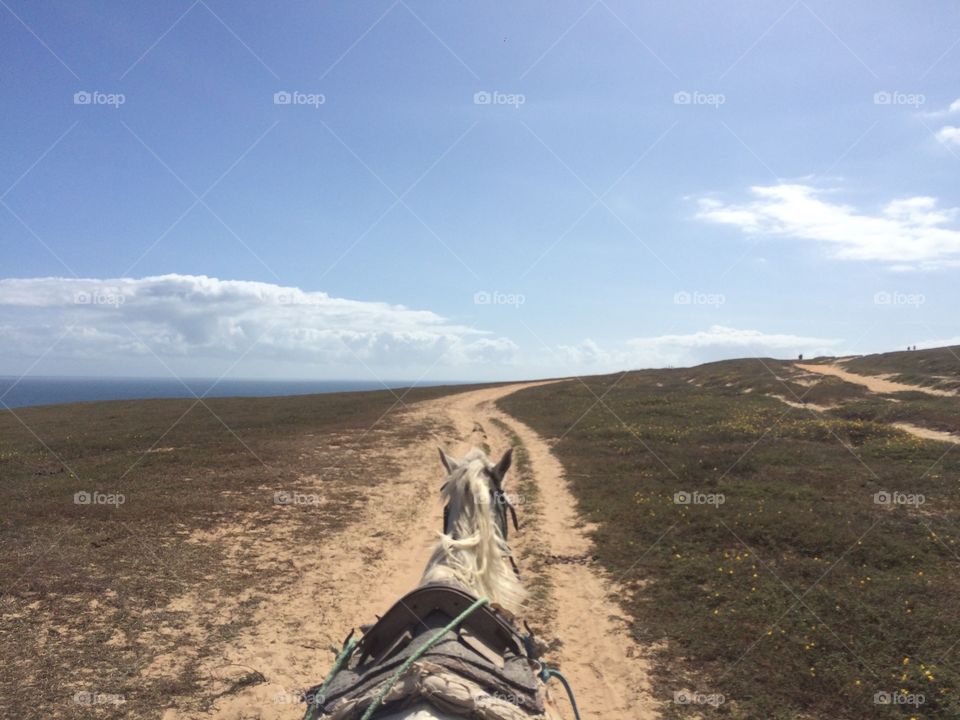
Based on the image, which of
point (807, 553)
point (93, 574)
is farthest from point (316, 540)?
point (807, 553)

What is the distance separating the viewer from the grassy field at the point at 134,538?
6551 mm

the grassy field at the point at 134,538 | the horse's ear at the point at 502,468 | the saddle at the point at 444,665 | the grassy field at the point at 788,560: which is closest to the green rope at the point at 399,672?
the saddle at the point at 444,665

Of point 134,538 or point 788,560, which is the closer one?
point 788,560

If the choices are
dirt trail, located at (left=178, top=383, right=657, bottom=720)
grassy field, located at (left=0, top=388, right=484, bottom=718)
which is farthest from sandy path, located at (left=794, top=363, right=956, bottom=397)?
grassy field, located at (left=0, top=388, right=484, bottom=718)

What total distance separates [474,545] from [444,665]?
57.8 inches

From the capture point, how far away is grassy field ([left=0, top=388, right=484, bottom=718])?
21.5 feet

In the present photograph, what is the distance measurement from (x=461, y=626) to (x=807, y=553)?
30.6ft

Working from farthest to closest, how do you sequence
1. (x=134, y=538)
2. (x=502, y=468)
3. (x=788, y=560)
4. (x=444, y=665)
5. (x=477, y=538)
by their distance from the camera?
(x=134, y=538)
(x=788, y=560)
(x=502, y=468)
(x=477, y=538)
(x=444, y=665)

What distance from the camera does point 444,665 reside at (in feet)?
10.3

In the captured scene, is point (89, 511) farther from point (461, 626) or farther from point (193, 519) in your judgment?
point (461, 626)

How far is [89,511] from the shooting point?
13.3m

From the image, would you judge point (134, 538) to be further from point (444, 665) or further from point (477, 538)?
point (444, 665)

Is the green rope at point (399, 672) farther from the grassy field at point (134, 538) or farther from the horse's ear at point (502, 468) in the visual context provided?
the grassy field at point (134, 538)

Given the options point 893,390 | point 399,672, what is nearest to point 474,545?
point 399,672
